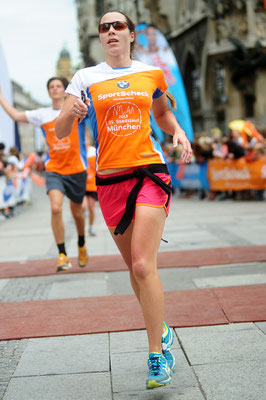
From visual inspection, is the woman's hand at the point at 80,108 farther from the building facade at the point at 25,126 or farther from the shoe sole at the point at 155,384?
the building facade at the point at 25,126

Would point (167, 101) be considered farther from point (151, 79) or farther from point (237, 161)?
point (237, 161)

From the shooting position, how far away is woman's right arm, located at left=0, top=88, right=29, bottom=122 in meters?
5.70

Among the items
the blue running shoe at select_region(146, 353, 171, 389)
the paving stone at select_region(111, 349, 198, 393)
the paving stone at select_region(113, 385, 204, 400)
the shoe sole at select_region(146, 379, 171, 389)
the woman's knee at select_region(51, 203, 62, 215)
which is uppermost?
the woman's knee at select_region(51, 203, 62, 215)

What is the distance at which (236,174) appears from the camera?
671 inches

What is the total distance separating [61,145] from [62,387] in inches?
150

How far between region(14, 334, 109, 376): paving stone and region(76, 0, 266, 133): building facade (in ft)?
85.1

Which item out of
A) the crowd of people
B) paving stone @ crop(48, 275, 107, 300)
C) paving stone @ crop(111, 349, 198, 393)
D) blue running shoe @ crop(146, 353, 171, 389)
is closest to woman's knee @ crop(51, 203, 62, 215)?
paving stone @ crop(48, 275, 107, 300)

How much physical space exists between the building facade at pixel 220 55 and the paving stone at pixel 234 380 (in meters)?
26.5

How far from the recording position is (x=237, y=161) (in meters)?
17.1

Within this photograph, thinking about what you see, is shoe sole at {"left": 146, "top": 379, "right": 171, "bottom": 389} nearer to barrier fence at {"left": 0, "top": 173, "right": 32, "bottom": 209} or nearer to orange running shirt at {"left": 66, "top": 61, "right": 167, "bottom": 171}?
orange running shirt at {"left": 66, "top": 61, "right": 167, "bottom": 171}

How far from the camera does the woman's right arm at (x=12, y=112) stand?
570 centimetres

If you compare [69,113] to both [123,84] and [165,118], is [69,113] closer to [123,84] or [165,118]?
[123,84]

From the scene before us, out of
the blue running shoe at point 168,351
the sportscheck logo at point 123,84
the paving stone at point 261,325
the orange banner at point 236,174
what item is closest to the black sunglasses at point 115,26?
the sportscheck logo at point 123,84

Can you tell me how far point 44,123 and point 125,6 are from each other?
54.4 m
